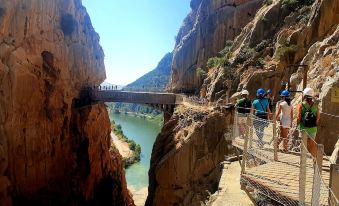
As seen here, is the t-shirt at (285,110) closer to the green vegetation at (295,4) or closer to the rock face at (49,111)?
the rock face at (49,111)

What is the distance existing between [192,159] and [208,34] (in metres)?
37.5

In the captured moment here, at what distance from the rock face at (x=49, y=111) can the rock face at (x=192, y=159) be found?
881 cm

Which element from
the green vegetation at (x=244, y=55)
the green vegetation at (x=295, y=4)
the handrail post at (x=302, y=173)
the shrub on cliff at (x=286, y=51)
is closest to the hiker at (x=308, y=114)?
the handrail post at (x=302, y=173)

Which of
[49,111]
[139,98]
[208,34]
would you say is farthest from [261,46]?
[208,34]

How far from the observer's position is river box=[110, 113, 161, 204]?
58.3 meters

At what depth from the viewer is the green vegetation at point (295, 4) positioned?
3703 cm

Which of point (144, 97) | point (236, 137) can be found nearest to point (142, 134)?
point (144, 97)

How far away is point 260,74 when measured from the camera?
2931 centimetres

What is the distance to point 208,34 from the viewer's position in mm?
60219

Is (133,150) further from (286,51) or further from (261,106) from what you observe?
(261,106)

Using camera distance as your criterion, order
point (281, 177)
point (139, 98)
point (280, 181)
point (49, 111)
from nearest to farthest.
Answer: point (280, 181) → point (281, 177) → point (49, 111) → point (139, 98)

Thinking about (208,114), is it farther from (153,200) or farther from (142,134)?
(142,134)

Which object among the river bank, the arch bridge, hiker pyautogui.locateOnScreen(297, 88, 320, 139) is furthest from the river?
hiker pyautogui.locateOnScreen(297, 88, 320, 139)

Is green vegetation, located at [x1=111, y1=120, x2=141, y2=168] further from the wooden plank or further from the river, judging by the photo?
the wooden plank
